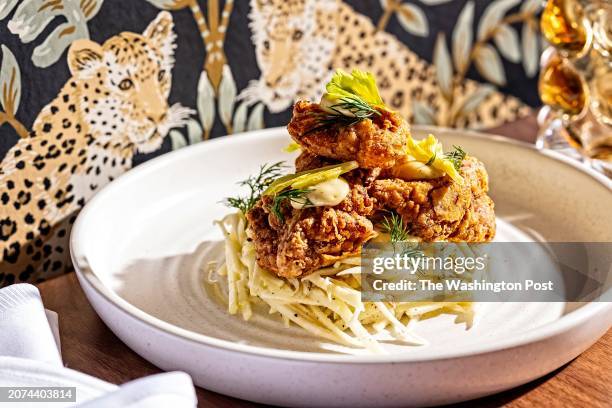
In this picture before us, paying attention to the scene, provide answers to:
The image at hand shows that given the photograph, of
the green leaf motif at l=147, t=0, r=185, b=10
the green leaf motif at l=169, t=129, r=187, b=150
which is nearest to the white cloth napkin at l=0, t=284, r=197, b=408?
the green leaf motif at l=169, t=129, r=187, b=150

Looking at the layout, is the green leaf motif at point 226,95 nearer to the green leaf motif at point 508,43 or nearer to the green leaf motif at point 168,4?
the green leaf motif at point 168,4

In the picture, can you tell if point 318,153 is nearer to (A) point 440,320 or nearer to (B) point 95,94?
(A) point 440,320

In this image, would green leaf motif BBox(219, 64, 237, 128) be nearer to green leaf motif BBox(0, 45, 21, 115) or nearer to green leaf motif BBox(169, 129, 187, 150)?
green leaf motif BBox(169, 129, 187, 150)

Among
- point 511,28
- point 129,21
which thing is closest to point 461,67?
point 511,28

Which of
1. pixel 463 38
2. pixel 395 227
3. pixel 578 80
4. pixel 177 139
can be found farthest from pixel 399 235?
pixel 463 38

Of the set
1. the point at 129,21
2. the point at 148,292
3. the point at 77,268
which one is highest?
the point at 129,21

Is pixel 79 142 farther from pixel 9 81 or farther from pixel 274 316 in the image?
pixel 274 316
